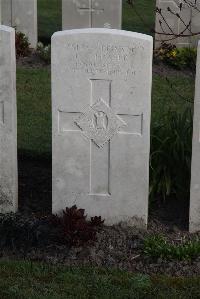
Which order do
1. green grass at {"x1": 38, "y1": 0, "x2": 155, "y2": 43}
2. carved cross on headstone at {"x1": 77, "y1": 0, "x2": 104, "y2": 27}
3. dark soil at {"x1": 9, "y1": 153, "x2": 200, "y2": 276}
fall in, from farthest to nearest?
green grass at {"x1": 38, "y1": 0, "x2": 155, "y2": 43}
carved cross on headstone at {"x1": 77, "y1": 0, "x2": 104, "y2": 27}
dark soil at {"x1": 9, "y1": 153, "x2": 200, "y2": 276}

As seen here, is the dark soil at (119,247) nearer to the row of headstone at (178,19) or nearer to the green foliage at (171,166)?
the green foliage at (171,166)

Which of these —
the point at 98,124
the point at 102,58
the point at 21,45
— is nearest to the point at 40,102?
the point at 21,45

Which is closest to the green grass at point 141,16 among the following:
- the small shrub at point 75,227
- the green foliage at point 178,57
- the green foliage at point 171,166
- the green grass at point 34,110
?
the green foliage at point 178,57

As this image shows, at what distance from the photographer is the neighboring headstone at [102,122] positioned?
6223 mm

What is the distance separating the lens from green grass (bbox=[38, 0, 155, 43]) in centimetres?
1509

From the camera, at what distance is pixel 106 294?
554 cm

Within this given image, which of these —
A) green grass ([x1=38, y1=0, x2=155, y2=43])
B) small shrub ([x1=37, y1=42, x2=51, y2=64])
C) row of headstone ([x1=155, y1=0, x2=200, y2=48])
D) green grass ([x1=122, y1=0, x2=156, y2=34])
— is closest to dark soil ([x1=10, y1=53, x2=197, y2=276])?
small shrub ([x1=37, y1=42, x2=51, y2=64])

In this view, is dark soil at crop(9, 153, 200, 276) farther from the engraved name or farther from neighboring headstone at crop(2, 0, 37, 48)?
neighboring headstone at crop(2, 0, 37, 48)

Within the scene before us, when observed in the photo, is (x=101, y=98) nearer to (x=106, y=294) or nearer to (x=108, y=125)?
(x=108, y=125)

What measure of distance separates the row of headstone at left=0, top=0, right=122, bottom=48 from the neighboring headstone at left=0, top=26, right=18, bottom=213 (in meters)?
6.39

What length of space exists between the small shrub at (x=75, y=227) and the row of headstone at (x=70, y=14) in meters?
6.70

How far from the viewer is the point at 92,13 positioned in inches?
504

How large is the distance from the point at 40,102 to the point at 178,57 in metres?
2.81

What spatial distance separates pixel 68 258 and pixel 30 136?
3062 mm
